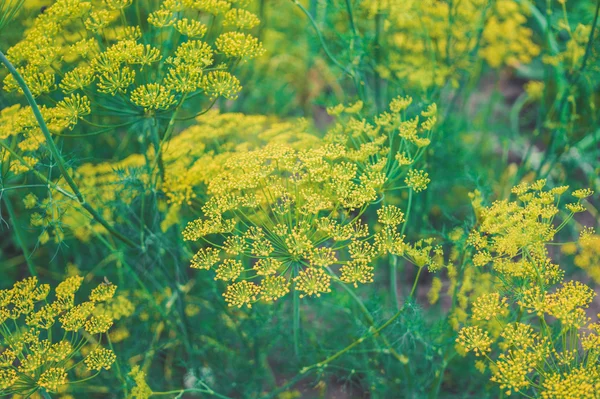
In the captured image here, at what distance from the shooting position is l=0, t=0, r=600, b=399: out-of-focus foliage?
2.80 meters

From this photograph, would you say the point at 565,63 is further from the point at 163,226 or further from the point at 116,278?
the point at 116,278

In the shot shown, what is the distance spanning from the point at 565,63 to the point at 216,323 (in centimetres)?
332

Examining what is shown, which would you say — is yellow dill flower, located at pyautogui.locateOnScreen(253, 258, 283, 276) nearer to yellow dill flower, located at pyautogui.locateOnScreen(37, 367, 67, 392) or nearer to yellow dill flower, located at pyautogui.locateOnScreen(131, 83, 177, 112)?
yellow dill flower, located at pyautogui.locateOnScreen(131, 83, 177, 112)

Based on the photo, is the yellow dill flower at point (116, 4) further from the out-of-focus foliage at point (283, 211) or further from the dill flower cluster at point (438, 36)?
the dill flower cluster at point (438, 36)

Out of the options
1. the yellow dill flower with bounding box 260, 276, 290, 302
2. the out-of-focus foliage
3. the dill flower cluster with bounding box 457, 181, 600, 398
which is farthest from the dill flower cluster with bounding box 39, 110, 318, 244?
the dill flower cluster with bounding box 457, 181, 600, 398

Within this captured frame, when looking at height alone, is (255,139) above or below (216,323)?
above

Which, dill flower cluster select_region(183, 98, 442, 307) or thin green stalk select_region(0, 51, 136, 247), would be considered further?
dill flower cluster select_region(183, 98, 442, 307)

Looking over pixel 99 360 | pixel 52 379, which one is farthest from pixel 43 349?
pixel 99 360

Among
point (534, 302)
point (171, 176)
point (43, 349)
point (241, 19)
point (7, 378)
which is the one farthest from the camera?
point (171, 176)

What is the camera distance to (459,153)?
15.5 feet

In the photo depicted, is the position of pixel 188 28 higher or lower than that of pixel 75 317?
higher

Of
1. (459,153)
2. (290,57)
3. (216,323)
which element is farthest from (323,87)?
(216,323)

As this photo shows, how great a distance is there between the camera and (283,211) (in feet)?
9.52

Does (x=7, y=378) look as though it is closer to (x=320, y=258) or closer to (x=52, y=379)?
(x=52, y=379)
